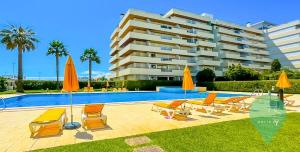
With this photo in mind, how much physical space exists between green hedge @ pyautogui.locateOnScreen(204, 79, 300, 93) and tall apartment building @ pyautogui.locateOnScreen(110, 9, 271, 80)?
30.6 ft

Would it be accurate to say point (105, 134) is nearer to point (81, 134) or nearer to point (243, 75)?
point (81, 134)

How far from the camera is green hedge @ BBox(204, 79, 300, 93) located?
27025 mm

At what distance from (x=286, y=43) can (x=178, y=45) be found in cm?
3326

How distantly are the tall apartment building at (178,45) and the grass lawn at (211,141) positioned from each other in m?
33.8

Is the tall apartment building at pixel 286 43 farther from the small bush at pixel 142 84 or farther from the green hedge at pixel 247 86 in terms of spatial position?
the small bush at pixel 142 84

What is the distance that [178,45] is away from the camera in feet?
155

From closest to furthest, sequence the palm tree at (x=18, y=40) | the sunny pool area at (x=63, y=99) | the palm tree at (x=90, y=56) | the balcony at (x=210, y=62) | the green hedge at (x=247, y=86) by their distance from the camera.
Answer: the sunny pool area at (x=63, y=99) → the green hedge at (x=247, y=86) → the palm tree at (x=18, y=40) → the balcony at (x=210, y=62) → the palm tree at (x=90, y=56)

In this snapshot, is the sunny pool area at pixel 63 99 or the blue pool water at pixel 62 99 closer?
the sunny pool area at pixel 63 99

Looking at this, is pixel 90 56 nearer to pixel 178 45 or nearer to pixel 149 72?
pixel 149 72

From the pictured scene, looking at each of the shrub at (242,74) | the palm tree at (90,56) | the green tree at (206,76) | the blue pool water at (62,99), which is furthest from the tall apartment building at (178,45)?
the blue pool water at (62,99)

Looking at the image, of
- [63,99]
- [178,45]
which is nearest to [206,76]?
[178,45]

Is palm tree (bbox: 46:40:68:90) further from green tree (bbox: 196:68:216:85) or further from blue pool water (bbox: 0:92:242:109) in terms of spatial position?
green tree (bbox: 196:68:216:85)

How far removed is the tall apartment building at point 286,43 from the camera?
176 feet

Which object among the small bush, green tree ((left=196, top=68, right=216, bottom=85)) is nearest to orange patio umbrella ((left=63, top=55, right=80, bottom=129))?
the small bush
